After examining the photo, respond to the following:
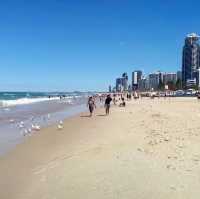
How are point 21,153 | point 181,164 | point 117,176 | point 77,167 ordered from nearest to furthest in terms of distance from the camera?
point 117,176, point 181,164, point 77,167, point 21,153

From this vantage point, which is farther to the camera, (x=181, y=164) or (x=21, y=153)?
(x=21, y=153)

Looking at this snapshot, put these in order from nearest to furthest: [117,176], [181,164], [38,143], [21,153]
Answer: [117,176]
[181,164]
[21,153]
[38,143]

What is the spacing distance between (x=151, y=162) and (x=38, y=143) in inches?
283

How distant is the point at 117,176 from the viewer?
7.77m

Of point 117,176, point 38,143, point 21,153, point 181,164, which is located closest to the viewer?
point 117,176

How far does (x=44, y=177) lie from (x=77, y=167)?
0.90 meters

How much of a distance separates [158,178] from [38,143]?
8.48 metres

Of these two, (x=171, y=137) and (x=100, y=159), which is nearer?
(x=100, y=159)

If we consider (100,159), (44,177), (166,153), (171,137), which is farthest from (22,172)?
(171,137)

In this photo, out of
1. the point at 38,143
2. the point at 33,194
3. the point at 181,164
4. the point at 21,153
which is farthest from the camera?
the point at 38,143

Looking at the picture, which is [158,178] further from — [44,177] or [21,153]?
[21,153]

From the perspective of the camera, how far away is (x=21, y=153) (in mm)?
12516

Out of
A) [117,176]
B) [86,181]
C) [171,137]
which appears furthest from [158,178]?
[171,137]

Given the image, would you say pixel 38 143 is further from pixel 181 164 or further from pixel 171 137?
pixel 181 164
